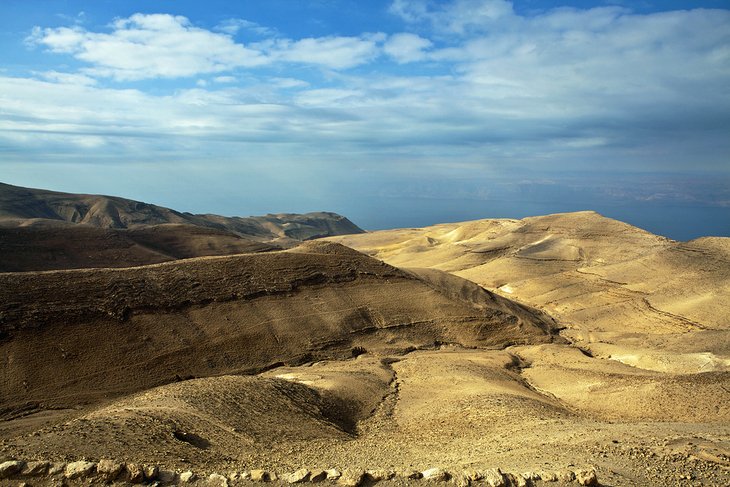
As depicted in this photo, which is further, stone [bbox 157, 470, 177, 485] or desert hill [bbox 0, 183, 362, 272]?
desert hill [bbox 0, 183, 362, 272]

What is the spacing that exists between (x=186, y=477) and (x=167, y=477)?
29cm

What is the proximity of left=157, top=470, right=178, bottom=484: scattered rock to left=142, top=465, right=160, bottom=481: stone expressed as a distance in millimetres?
55

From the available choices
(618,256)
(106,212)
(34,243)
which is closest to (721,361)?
(618,256)

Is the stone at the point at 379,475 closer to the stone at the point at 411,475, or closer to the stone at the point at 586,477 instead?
the stone at the point at 411,475

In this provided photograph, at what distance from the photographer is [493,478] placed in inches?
349

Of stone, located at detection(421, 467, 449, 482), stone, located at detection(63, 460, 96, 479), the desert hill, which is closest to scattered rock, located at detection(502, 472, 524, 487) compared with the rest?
stone, located at detection(421, 467, 449, 482)

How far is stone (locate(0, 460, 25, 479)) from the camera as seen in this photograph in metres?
8.41

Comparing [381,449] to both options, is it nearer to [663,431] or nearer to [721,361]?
[663,431]

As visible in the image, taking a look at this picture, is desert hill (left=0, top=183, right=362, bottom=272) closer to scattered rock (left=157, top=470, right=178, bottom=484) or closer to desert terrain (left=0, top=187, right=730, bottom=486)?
desert terrain (left=0, top=187, right=730, bottom=486)

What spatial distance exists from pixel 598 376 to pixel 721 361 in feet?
23.2

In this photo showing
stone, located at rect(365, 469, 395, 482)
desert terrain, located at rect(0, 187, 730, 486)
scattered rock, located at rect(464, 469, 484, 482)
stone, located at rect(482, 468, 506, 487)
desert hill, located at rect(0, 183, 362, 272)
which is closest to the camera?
stone, located at rect(482, 468, 506, 487)

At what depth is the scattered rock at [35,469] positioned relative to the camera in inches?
335

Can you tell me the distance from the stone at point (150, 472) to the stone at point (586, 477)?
6601 mm

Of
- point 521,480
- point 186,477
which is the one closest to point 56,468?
point 186,477
